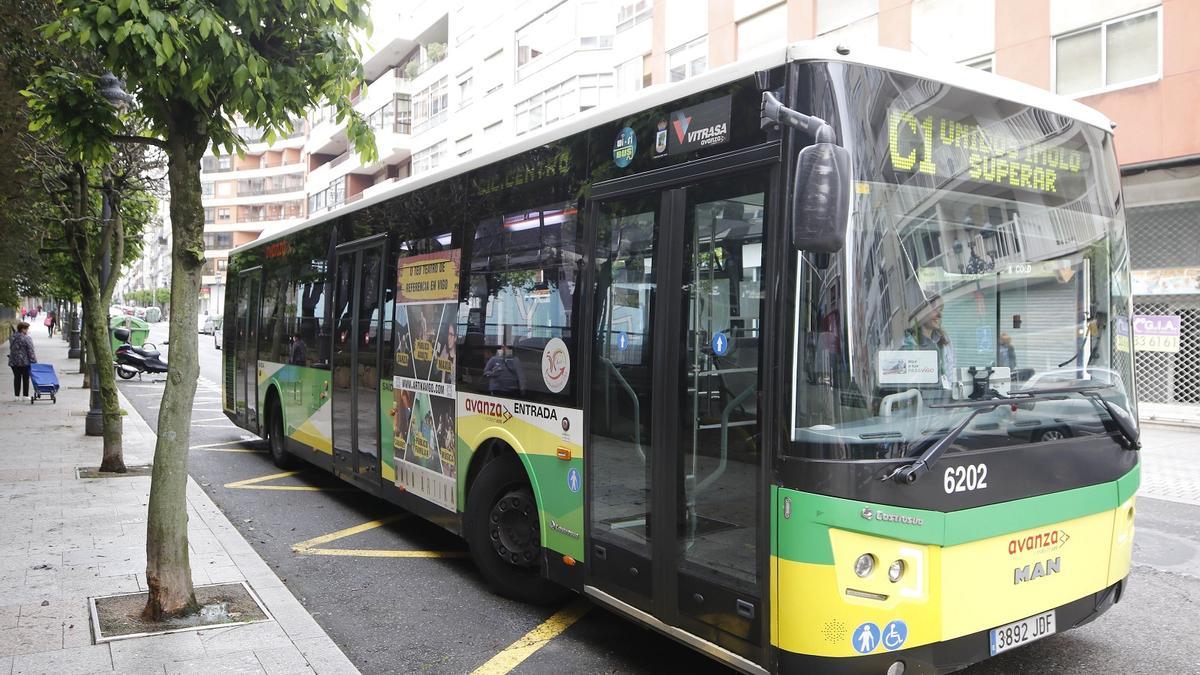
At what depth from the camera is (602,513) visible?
467 cm

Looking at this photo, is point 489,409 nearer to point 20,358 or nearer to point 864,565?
point 864,565

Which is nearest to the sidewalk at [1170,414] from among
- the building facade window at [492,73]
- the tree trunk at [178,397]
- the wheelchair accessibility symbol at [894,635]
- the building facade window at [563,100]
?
the wheelchair accessibility symbol at [894,635]

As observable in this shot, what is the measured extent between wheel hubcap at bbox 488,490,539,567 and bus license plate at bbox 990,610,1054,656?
2.65 metres

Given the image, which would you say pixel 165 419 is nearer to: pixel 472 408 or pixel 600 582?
pixel 472 408

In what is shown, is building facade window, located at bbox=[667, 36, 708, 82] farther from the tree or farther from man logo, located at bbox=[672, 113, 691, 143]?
man logo, located at bbox=[672, 113, 691, 143]

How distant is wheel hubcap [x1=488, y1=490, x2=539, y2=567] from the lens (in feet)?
17.8

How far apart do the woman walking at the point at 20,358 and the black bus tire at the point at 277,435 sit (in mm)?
12008

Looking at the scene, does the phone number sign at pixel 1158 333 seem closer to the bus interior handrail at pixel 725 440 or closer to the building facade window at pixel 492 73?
the bus interior handrail at pixel 725 440

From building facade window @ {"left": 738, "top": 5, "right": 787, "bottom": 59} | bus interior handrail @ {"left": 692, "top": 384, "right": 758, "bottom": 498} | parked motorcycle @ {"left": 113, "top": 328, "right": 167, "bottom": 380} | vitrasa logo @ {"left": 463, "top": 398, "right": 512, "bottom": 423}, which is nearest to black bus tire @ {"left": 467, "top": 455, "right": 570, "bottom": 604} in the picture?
vitrasa logo @ {"left": 463, "top": 398, "right": 512, "bottom": 423}

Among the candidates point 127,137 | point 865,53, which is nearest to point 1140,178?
point 865,53

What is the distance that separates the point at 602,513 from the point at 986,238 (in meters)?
2.31

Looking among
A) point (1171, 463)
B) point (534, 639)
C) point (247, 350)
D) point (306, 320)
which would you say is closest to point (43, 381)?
point (247, 350)

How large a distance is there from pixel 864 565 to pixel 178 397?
406 cm

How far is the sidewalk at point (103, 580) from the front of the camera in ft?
14.5
